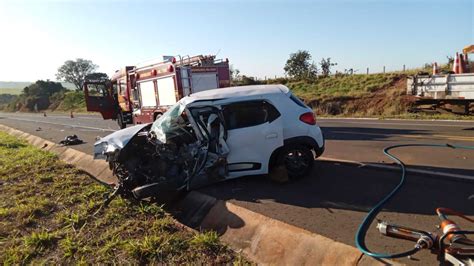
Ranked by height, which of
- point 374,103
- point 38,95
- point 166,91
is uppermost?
point 38,95

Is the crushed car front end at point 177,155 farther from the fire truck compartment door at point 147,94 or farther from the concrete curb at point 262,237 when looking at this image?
the fire truck compartment door at point 147,94

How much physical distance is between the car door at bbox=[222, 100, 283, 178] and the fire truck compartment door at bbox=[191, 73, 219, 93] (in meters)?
7.75

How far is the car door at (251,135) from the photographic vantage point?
6207 millimetres

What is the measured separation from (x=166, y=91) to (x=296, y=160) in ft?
29.7

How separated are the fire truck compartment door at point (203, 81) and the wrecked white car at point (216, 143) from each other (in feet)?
24.2

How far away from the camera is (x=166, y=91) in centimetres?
1438

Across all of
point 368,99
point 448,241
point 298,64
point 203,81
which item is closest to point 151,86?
point 203,81

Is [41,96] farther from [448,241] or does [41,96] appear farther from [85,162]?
[448,241]

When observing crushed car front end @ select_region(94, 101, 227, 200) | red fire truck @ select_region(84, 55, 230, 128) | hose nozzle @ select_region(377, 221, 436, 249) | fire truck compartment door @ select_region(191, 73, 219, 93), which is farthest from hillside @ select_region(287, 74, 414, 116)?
hose nozzle @ select_region(377, 221, 436, 249)

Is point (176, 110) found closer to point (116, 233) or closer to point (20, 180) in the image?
point (116, 233)

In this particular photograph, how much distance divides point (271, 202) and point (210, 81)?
933cm

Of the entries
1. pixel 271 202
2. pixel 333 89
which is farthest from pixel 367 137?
pixel 333 89

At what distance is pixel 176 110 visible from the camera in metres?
6.60

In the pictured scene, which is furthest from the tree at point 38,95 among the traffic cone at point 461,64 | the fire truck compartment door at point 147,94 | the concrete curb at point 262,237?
the concrete curb at point 262,237
